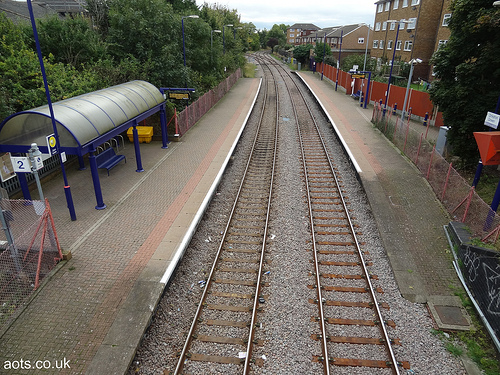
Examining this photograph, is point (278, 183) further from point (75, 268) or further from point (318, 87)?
point (318, 87)

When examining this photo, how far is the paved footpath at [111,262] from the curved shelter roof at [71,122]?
2.53 metres

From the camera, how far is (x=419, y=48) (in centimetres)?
4022

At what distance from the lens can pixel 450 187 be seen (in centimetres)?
1155

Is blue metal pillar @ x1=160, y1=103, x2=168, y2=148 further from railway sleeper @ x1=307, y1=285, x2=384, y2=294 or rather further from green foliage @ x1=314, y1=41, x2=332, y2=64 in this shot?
green foliage @ x1=314, y1=41, x2=332, y2=64

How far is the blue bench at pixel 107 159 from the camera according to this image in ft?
46.5

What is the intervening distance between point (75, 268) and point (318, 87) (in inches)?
1364

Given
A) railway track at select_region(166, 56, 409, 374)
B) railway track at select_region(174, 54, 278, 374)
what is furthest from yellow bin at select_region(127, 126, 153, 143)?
railway track at select_region(166, 56, 409, 374)

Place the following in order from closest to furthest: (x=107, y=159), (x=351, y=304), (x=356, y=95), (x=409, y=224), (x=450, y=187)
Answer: (x=351, y=304), (x=409, y=224), (x=450, y=187), (x=107, y=159), (x=356, y=95)

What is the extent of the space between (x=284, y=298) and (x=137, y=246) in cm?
437

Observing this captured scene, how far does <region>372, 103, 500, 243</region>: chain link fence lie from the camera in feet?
28.8

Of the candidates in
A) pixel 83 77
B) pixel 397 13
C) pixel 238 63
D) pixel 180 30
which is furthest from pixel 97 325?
pixel 397 13

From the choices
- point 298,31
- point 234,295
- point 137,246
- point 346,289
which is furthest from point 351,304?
point 298,31

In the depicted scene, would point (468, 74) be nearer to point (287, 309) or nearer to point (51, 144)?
point (287, 309)

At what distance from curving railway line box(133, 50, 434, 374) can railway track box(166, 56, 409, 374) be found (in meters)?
0.02
